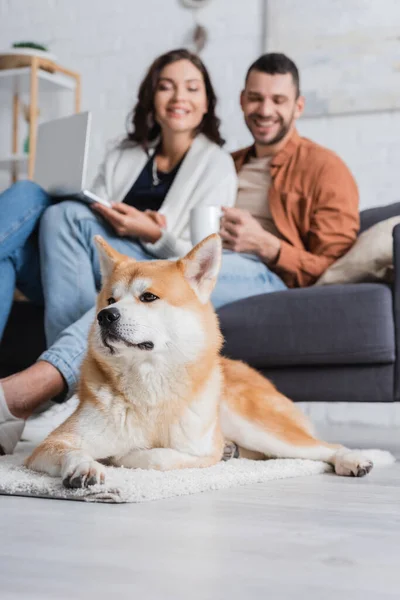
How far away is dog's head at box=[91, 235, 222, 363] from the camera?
4.40 ft

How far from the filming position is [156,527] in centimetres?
103

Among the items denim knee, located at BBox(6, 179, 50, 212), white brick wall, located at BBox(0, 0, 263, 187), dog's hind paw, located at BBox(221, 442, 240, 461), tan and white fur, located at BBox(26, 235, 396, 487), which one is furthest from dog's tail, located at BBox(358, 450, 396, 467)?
white brick wall, located at BBox(0, 0, 263, 187)

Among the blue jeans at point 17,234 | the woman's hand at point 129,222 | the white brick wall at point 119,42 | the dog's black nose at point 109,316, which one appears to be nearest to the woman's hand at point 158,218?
the woman's hand at point 129,222

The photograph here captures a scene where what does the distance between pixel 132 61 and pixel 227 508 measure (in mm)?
3382

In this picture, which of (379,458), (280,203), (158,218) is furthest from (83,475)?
(280,203)

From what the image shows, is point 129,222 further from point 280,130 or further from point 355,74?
point 355,74

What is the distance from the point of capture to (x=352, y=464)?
5.13ft

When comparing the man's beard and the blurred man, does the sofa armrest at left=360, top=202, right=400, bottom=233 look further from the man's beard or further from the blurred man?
the man's beard

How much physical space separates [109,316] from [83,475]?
0.28m

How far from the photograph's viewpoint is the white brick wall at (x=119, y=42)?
12.8 feet

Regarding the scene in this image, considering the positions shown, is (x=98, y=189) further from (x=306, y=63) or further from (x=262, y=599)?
(x=262, y=599)

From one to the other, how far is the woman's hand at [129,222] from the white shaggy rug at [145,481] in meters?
0.75

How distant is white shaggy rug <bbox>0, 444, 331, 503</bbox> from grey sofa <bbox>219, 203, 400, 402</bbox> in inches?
19.9

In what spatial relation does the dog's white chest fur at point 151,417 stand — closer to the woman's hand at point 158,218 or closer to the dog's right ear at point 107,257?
the dog's right ear at point 107,257
